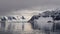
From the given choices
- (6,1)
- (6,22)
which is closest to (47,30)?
(6,22)

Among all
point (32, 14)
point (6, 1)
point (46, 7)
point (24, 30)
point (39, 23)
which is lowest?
point (24, 30)

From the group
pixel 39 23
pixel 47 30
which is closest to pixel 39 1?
pixel 39 23

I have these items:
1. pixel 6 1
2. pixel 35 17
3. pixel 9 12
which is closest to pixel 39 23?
pixel 35 17

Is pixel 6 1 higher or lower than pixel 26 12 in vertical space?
higher

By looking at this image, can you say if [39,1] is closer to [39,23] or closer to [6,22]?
[39,23]

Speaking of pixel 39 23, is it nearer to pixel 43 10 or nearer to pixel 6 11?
pixel 43 10

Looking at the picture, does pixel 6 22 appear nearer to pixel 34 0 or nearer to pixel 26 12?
pixel 26 12

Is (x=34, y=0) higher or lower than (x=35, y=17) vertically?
higher
